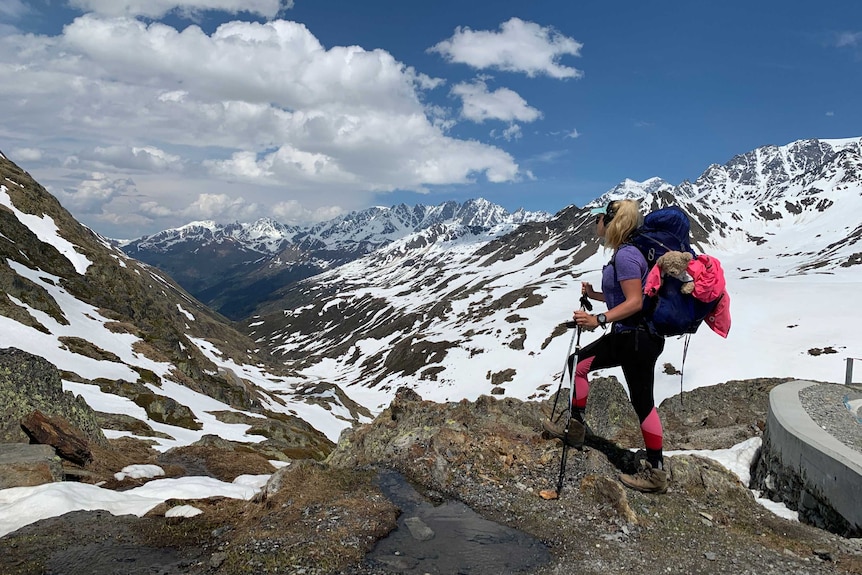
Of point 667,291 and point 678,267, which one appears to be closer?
point 678,267

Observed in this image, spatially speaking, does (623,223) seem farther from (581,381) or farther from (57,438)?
(57,438)

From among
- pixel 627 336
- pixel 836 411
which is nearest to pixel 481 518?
pixel 627 336

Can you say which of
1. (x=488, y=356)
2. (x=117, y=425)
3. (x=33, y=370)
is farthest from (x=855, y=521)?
(x=488, y=356)

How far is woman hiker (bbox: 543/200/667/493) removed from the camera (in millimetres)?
7551

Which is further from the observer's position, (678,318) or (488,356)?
(488,356)

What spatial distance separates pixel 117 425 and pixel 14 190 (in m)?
101

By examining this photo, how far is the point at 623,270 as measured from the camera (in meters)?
7.59

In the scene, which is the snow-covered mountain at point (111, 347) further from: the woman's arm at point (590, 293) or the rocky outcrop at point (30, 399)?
the woman's arm at point (590, 293)

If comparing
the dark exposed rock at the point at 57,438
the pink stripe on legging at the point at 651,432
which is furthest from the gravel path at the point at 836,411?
the dark exposed rock at the point at 57,438

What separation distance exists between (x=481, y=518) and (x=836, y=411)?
13.0 meters

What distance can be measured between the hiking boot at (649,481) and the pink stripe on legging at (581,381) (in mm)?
1575

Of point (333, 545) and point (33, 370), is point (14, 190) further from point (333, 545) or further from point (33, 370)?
point (333, 545)

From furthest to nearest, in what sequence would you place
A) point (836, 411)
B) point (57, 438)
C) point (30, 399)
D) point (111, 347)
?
1. point (111, 347)
2. point (30, 399)
3. point (836, 411)
4. point (57, 438)

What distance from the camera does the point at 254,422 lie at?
160ft
